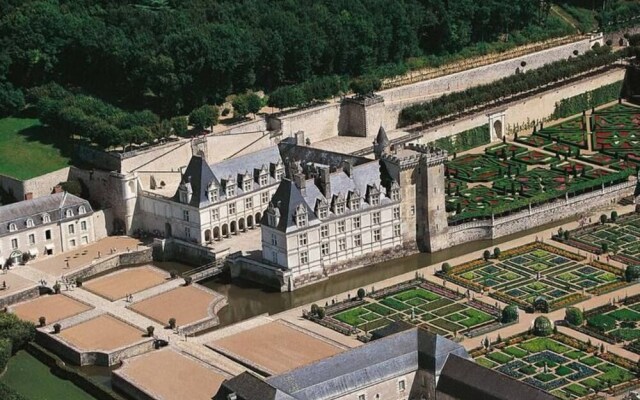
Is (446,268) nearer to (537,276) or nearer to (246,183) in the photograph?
(537,276)

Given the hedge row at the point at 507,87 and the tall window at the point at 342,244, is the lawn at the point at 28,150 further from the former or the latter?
the hedge row at the point at 507,87

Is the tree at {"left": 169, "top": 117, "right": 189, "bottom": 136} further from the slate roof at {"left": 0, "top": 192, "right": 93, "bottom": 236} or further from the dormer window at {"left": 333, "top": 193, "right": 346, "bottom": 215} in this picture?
the dormer window at {"left": 333, "top": 193, "right": 346, "bottom": 215}

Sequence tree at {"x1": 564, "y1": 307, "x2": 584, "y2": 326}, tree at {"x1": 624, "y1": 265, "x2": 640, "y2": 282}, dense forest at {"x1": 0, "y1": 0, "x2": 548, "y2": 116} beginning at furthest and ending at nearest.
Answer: dense forest at {"x1": 0, "y1": 0, "x2": 548, "y2": 116}, tree at {"x1": 624, "y1": 265, "x2": 640, "y2": 282}, tree at {"x1": 564, "y1": 307, "x2": 584, "y2": 326}

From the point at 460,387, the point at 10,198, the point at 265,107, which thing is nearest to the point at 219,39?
the point at 265,107

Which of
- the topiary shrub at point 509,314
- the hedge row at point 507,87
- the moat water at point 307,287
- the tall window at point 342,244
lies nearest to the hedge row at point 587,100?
the hedge row at point 507,87

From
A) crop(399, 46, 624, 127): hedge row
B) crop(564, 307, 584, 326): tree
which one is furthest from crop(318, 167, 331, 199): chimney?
crop(399, 46, 624, 127): hedge row
